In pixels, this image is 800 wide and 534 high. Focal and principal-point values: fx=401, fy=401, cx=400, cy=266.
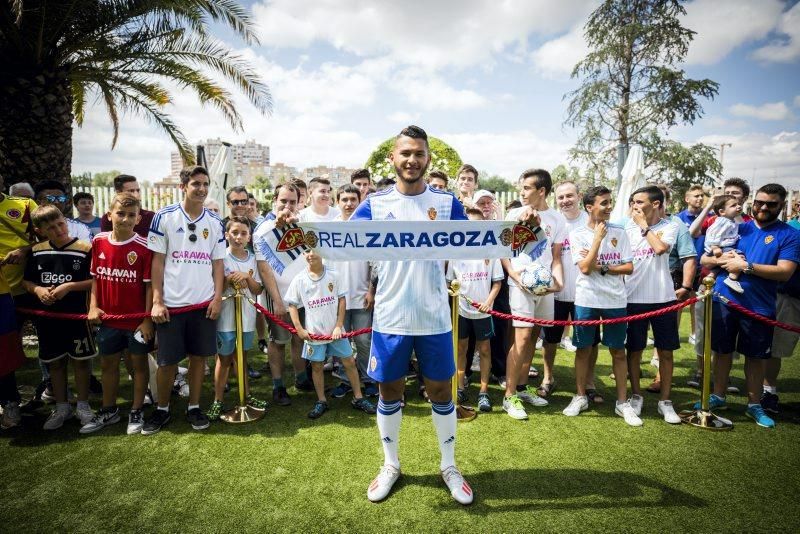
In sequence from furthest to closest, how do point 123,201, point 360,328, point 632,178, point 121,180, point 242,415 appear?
point 632,178 → point 121,180 → point 360,328 → point 242,415 → point 123,201

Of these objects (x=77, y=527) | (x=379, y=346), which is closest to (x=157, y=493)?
(x=77, y=527)

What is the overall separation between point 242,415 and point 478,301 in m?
2.95

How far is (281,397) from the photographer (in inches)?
191

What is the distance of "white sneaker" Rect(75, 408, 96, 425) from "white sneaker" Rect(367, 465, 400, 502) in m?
3.21

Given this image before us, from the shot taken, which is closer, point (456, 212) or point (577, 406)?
point (456, 212)

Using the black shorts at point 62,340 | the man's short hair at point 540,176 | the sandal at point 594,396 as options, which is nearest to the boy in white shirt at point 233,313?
the black shorts at point 62,340

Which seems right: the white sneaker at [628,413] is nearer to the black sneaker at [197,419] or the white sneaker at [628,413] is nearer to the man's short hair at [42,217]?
the black sneaker at [197,419]

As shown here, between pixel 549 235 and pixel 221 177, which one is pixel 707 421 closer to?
pixel 549 235

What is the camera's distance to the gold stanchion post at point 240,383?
4.30m

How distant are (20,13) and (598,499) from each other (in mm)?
8930

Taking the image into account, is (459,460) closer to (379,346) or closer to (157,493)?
(379,346)

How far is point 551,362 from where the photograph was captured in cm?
519

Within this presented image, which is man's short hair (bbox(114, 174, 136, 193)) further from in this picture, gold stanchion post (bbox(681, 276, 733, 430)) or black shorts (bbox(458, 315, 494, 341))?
gold stanchion post (bbox(681, 276, 733, 430))

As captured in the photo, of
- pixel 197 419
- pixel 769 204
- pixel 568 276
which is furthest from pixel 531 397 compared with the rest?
pixel 197 419
